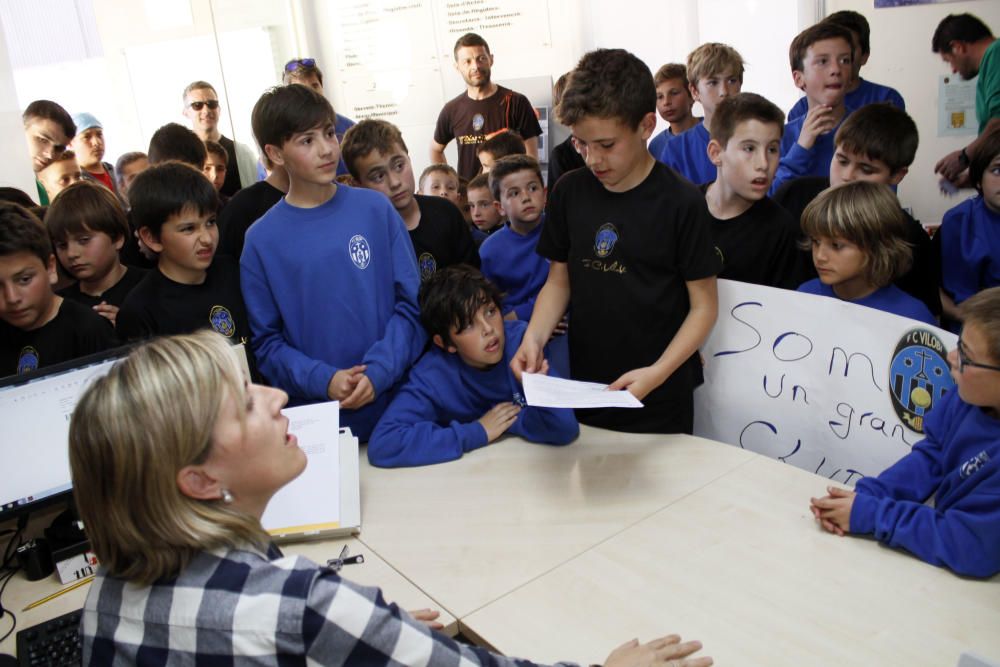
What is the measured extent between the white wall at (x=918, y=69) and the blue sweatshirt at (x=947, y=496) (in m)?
3.43

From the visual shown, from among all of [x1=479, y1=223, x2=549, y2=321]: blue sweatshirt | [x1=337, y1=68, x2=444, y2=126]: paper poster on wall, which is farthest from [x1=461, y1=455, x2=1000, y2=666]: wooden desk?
[x1=337, y1=68, x2=444, y2=126]: paper poster on wall

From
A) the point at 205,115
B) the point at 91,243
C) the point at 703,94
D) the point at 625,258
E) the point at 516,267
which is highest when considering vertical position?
the point at 205,115

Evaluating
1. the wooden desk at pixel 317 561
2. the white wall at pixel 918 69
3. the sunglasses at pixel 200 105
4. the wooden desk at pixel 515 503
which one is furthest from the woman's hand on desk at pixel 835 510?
A: the sunglasses at pixel 200 105

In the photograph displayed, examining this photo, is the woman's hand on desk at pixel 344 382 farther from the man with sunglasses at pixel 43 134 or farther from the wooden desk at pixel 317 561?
the man with sunglasses at pixel 43 134

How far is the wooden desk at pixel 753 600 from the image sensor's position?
1092 mm

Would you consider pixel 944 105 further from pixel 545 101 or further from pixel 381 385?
pixel 381 385

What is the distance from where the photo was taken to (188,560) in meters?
0.91

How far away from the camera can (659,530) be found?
1.42 metres

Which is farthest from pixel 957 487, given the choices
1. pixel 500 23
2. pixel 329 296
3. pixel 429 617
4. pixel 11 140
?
pixel 500 23

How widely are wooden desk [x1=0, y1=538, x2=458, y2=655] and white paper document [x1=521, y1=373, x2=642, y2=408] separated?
1.39 feet

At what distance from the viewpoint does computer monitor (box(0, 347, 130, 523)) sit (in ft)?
4.82

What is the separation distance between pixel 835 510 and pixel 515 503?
2.12ft

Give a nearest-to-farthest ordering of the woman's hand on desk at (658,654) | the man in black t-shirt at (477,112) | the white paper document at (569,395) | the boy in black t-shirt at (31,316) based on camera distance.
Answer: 1. the woman's hand on desk at (658,654)
2. the white paper document at (569,395)
3. the boy in black t-shirt at (31,316)
4. the man in black t-shirt at (477,112)

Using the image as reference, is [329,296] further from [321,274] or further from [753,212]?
[753,212]
